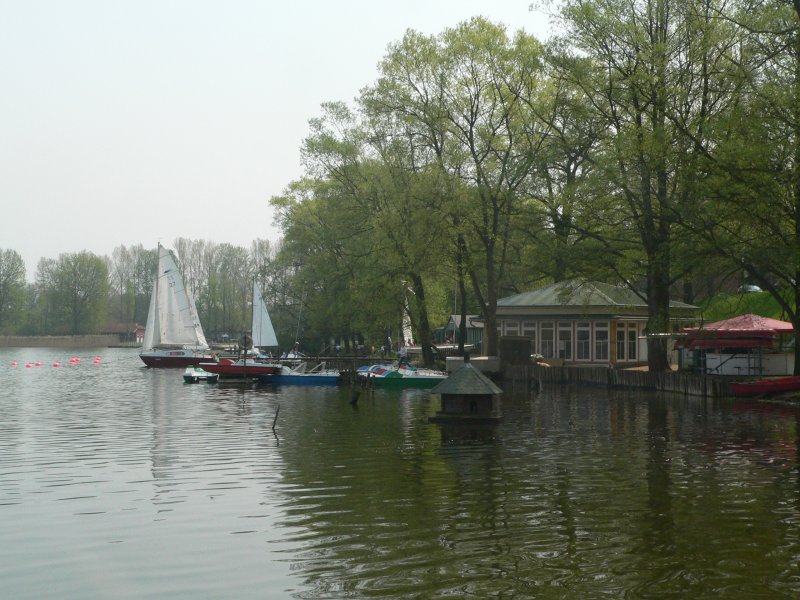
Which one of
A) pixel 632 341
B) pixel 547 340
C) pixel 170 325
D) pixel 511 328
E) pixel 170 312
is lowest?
pixel 632 341

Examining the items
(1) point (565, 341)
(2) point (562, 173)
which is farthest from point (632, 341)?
(2) point (562, 173)

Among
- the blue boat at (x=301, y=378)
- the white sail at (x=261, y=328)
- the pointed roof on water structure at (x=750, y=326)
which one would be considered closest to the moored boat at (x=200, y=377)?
the blue boat at (x=301, y=378)

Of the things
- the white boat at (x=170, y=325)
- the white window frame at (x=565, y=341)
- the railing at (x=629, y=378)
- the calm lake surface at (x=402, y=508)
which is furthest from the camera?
the white boat at (x=170, y=325)

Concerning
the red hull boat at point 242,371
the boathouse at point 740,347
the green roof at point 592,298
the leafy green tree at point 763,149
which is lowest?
the red hull boat at point 242,371

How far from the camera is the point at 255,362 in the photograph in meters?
68.2

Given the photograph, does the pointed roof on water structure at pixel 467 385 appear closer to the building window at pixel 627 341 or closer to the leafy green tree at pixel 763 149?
the leafy green tree at pixel 763 149

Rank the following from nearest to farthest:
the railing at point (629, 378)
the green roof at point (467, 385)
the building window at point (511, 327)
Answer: the green roof at point (467, 385), the railing at point (629, 378), the building window at point (511, 327)

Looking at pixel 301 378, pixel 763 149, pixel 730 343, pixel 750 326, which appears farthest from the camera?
pixel 301 378

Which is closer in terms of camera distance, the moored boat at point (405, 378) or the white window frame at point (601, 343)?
the moored boat at point (405, 378)

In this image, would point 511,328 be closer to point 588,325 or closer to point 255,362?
point 588,325

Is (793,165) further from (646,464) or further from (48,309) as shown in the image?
(48,309)

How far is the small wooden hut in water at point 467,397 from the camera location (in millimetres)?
33062

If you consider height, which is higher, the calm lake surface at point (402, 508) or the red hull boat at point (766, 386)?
the red hull boat at point (766, 386)

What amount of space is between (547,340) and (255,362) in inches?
848
